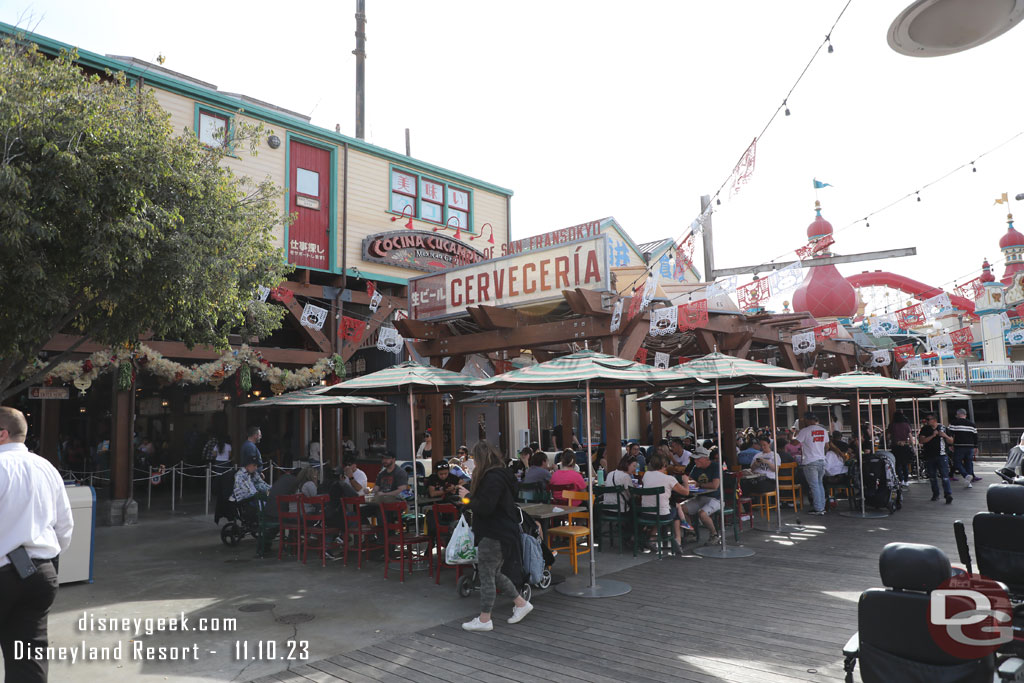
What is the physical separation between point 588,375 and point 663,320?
14.2 feet

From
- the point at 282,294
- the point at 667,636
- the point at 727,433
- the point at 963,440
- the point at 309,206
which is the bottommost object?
the point at 667,636

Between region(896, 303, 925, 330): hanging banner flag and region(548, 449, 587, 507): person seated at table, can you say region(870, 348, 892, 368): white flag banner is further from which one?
region(548, 449, 587, 507): person seated at table

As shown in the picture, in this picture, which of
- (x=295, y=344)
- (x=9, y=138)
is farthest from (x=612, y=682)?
(x=295, y=344)

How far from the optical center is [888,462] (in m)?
11.4

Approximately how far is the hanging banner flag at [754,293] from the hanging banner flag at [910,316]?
215 inches

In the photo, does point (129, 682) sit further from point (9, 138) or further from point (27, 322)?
point (9, 138)

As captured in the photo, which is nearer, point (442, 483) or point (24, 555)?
point (24, 555)

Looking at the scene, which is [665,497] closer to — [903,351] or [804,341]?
Answer: [804,341]

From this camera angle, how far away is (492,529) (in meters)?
5.69

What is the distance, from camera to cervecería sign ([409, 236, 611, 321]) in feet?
35.0

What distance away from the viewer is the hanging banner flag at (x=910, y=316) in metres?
14.5

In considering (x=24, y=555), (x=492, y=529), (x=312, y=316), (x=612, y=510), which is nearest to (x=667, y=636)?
(x=492, y=529)

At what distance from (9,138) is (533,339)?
24.9 feet

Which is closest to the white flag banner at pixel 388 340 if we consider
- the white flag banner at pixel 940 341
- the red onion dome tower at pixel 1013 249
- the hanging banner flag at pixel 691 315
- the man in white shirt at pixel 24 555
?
the hanging banner flag at pixel 691 315
